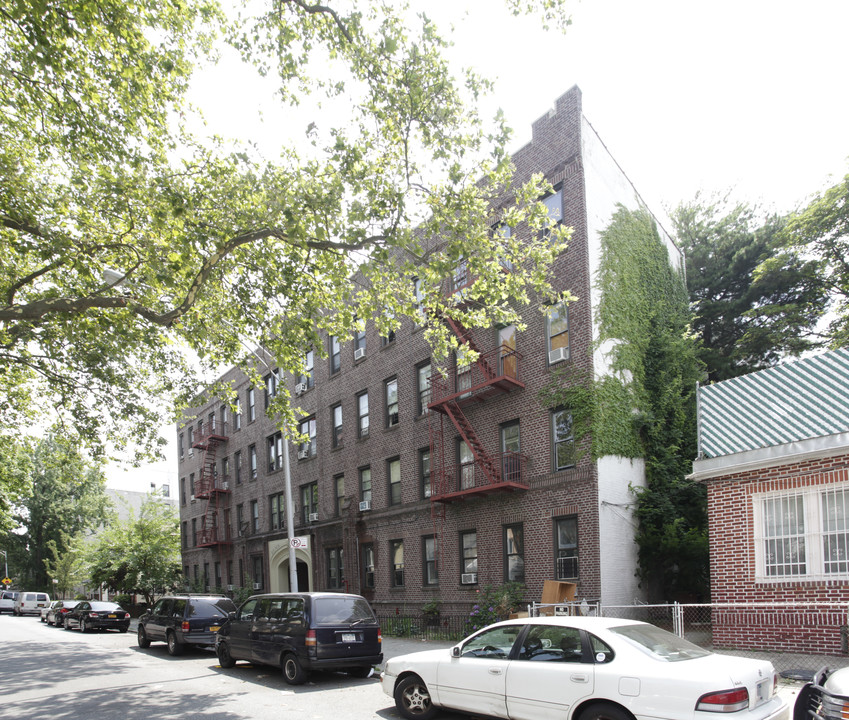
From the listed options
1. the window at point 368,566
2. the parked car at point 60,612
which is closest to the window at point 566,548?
the window at point 368,566

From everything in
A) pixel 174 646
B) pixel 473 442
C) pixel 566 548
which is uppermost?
pixel 473 442

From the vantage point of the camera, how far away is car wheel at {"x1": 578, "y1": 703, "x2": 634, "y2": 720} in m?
6.75

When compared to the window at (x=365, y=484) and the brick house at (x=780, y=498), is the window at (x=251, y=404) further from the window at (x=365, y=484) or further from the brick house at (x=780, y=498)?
the brick house at (x=780, y=498)

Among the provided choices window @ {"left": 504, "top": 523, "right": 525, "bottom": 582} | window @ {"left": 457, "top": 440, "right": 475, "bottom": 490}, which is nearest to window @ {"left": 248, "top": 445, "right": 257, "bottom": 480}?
window @ {"left": 457, "top": 440, "right": 475, "bottom": 490}

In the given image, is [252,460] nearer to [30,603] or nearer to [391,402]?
[391,402]

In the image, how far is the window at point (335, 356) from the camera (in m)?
28.8

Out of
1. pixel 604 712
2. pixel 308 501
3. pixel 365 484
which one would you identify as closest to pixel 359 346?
pixel 365 484

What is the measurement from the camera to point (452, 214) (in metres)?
12.6

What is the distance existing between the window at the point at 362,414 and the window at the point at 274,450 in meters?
7.39

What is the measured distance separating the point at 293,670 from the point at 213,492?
28.1m

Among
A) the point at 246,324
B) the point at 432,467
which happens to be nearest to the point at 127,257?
the point at 246,324

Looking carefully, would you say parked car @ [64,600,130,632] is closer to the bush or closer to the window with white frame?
the bush

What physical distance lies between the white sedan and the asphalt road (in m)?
0.94

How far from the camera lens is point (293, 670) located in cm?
1216
